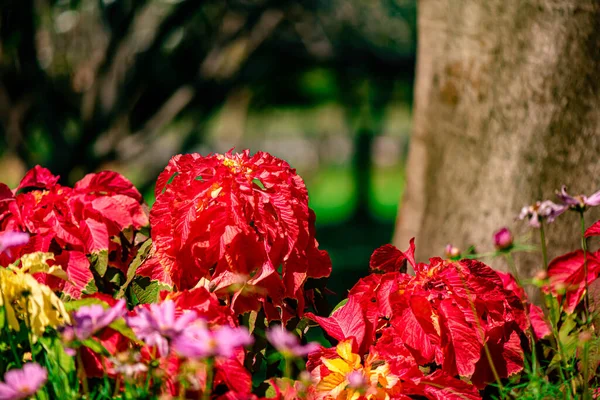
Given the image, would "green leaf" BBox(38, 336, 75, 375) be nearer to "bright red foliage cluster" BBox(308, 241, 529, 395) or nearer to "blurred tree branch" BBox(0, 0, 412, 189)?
"bright red foliage cluster" BBox(308, 241, 529, 395)

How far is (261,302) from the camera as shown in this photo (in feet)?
5.36

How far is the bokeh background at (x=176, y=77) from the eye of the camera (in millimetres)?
4492

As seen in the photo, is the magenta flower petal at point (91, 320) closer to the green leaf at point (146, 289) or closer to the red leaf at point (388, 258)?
the green leaf at point (146, 289)

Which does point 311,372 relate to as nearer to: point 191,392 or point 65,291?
point 191,392

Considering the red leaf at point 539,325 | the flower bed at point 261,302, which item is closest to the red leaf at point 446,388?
the flower bed at point 261,302


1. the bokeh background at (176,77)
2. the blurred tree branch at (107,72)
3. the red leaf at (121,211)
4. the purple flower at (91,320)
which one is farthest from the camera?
the bokeh background at (176,77)

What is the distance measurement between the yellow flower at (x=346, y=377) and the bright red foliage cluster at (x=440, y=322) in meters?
0.04

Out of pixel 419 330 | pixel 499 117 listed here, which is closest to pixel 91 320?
pixel 419 330

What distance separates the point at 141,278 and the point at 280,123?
19.9m

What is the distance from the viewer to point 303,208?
5.39ft

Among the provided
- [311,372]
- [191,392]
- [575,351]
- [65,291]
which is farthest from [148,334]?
[575,351]

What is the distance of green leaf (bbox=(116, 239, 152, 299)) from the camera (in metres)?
1.75

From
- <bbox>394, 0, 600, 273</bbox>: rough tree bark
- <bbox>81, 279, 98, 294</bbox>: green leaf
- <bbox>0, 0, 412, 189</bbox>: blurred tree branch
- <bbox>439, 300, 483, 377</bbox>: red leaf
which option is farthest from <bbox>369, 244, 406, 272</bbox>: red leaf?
<bbox>0, 0, 412, 189</bbox>: blurred tree branch

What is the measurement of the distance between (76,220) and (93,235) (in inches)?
3.0
